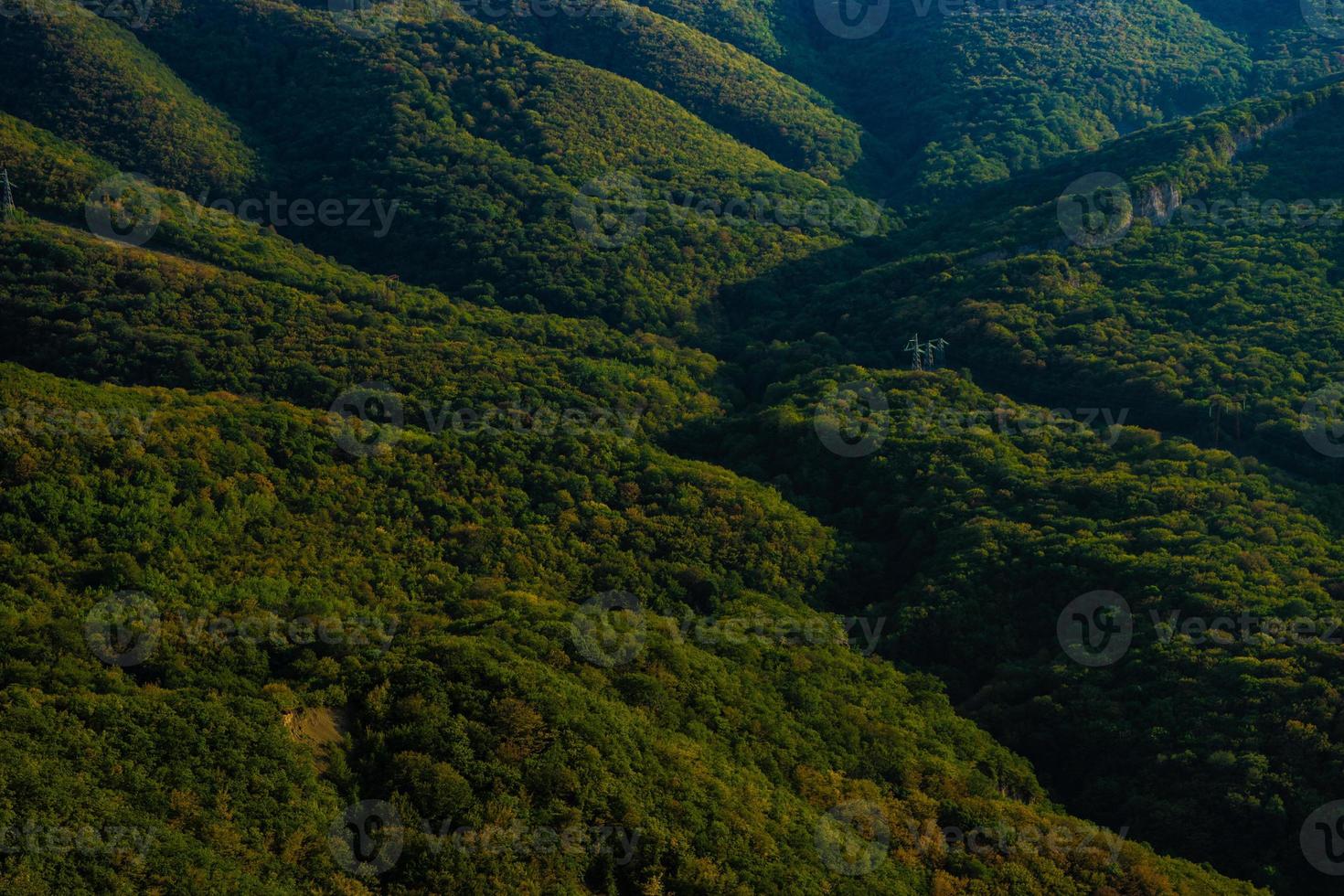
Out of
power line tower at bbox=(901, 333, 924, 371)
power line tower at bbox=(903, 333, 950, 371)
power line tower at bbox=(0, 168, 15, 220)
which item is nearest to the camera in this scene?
power line tower at bbox=(0, 168, 15, 220)

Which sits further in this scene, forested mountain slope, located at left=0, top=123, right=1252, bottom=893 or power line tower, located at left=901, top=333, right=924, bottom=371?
power line tower, located at left=901, top=333, right=924, bottom=371

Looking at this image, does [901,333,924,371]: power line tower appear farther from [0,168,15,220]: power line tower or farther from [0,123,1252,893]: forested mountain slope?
[0,168,15,220]: power line tower

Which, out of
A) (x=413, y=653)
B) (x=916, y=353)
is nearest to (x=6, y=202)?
(x=413, y=653)

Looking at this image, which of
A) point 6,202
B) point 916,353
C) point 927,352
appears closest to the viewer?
point 6,202

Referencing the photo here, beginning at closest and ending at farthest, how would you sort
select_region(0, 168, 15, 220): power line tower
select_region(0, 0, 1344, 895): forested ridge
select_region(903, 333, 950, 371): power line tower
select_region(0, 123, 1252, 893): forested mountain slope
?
select_region(0, 123, 1252, 893): forested mountain slope → select_region(0, 0, 1344, 895): forested ridge → select_region(0, 168, 15, 220): power line tower → select_region(903, 333, 950, 371): power line tower

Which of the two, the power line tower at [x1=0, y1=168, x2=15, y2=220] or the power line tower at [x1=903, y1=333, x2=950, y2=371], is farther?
the power line tower at [x1=903, y1=333, x2=950, y2=371]

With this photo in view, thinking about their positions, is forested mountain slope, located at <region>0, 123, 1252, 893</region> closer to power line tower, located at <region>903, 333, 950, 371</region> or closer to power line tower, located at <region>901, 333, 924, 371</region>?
power line tower, located at <region>901, 333, 924, 371</region>

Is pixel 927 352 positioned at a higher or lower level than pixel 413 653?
higher

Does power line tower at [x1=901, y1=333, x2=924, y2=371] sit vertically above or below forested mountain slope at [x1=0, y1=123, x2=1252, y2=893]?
above

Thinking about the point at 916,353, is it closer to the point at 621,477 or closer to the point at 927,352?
the point at 927,352

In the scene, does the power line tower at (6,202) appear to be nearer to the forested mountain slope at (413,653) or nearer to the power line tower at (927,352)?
the forested mountain slope at (413,653)

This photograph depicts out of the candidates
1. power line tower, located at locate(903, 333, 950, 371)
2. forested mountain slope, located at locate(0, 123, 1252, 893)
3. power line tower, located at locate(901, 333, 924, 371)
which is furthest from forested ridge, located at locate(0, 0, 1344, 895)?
power line tower, located at locate(901, 333, 924, 371)
